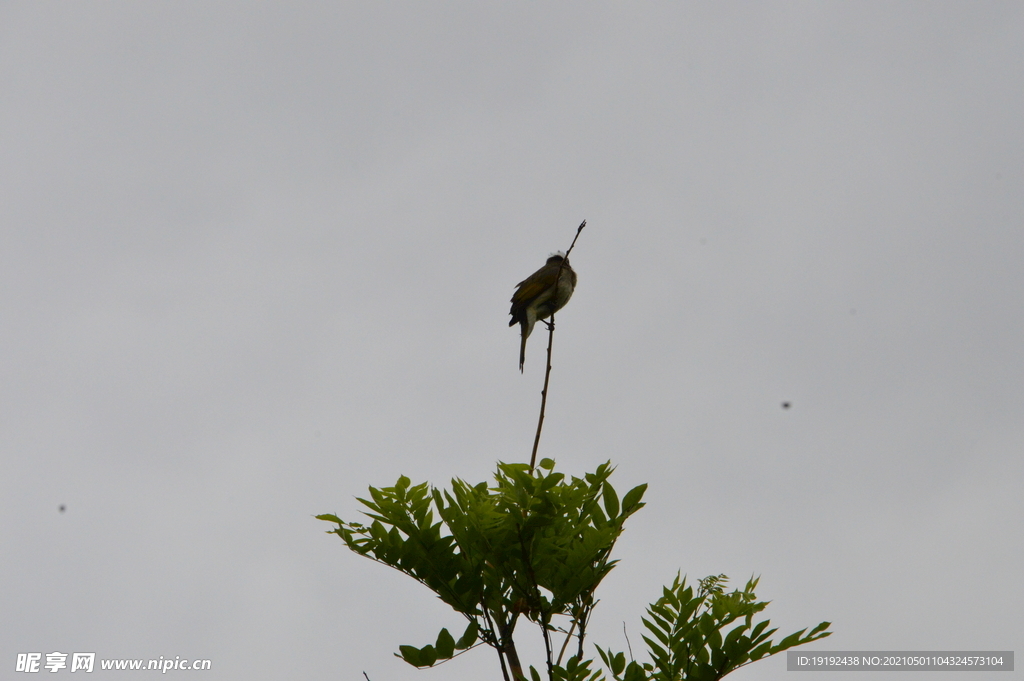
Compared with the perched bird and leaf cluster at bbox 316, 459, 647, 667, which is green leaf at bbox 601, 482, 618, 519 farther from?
the perched bird

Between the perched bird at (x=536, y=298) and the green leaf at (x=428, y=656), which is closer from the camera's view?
the green leaf at (x=428, y=656)

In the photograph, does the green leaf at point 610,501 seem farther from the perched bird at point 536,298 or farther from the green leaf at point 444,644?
the perched bird at point 536,298

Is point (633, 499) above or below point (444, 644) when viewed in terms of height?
above

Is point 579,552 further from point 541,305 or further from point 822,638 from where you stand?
point 541,305

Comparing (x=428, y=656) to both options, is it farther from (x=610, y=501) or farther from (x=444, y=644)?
(x=610, y=501)

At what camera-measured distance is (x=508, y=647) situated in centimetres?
387

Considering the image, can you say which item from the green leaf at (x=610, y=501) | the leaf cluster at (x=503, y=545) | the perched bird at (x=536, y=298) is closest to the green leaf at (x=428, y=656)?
the leaf cluster at (x=503, y=545)

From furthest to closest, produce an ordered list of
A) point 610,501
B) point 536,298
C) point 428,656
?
point 536,298
point 610,501
point 428,656

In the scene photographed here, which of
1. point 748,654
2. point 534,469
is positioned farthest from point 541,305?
point 748,654

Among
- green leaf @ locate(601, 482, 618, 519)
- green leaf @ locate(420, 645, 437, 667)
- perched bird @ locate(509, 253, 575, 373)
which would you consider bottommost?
green leaf @ locate(420, 645, 437, 667)

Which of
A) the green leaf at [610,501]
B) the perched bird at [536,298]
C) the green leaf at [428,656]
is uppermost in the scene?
the perched bird at [536,298]

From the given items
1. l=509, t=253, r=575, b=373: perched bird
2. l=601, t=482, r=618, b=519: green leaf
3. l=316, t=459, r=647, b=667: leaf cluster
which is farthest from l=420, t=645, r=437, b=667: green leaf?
l=509, t=253, r=575, b=373: perched bird

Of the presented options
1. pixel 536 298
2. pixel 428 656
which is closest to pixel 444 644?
pixel 428 656

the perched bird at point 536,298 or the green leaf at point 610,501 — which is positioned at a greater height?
the perched bird at point 536,298
